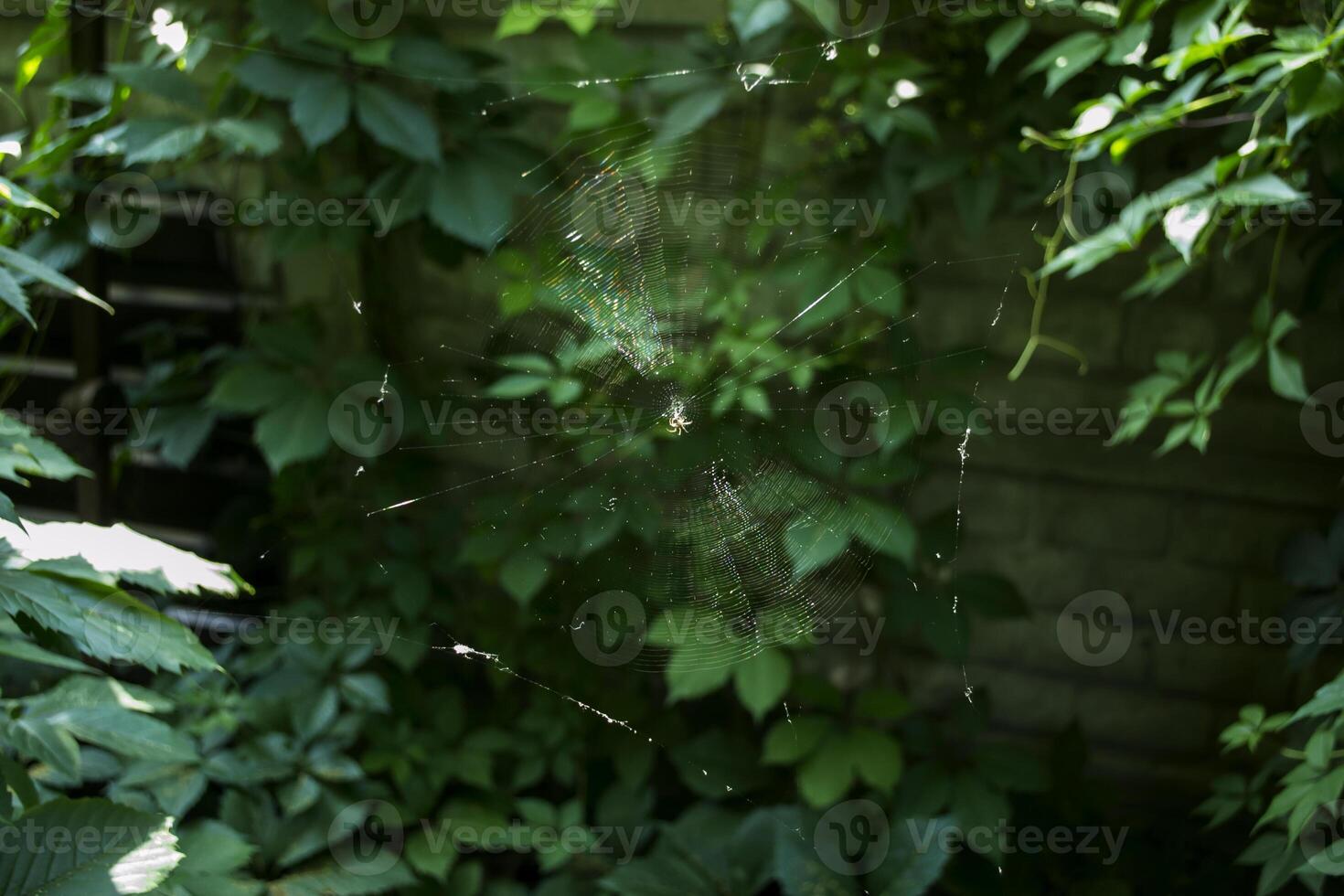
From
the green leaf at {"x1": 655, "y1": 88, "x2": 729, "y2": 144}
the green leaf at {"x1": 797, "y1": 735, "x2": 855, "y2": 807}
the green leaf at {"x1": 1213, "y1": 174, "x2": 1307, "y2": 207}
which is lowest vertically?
the green leaf at {"x1": 797, "y1": 735, "x2": 855, "y2": 807}

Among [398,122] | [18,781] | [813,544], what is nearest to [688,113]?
[398,122]

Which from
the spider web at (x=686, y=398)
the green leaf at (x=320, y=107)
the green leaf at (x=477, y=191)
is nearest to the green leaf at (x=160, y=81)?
the green leaf at (x=320, y=107)

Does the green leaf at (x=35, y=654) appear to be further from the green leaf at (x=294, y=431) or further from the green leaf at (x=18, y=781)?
the green leaf at (x=294, y=431)

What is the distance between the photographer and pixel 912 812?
1749 millimetres

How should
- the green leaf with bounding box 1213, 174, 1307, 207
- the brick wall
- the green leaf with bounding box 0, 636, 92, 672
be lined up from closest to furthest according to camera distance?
the green leaf with bounding box 0, 636, 92, 672, the green leaf with bounding box 1213, 174, 1307, 207, the brick wall

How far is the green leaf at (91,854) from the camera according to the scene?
933mm

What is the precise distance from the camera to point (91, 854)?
0.96 metres

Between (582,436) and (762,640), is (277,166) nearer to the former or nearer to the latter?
(582,436)

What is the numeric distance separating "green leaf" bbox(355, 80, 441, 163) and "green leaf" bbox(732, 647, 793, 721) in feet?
3.18

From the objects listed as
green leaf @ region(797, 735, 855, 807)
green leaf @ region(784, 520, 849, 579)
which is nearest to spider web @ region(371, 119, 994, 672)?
green leaf @ region(784, 520, 849, 579)

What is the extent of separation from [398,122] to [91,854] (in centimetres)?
120

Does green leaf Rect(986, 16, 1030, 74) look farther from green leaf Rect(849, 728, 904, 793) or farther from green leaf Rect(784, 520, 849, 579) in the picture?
green leaf Rect(849, 728, 904, 793)

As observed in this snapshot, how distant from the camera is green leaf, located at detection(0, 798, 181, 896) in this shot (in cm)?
93

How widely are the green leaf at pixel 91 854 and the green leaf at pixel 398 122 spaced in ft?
3.66
